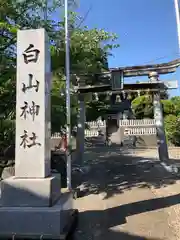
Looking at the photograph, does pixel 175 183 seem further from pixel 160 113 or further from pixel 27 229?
pixel 27 229

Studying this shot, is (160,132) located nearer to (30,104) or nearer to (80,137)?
(80,137)

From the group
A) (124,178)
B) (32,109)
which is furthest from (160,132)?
(32,109)

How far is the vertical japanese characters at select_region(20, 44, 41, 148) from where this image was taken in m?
4.63

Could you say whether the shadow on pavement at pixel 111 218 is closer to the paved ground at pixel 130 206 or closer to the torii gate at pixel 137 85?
the paved ground at pixel 130 206

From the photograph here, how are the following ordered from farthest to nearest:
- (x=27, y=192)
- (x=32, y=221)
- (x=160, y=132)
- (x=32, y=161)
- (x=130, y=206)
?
(x=160, y=132)
(x=130, y=206)
(x=32, y=161)
(x=27, y=192)
(x=32, y=221)

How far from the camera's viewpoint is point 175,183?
27.2 feet

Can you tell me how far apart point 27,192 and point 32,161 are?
1.70ft

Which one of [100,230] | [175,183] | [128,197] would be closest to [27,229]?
[100,230]

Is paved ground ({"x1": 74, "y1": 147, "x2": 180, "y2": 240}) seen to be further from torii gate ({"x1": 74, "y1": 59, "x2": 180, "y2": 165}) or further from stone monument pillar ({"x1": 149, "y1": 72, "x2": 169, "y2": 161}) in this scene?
torii gate ({"x1": 74, "y1": 59, "x2": 180, "y2": 165})

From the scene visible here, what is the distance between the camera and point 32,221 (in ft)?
13.8

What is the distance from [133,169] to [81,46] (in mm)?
5445

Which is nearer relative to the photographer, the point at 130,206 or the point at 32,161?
the point at 32,161

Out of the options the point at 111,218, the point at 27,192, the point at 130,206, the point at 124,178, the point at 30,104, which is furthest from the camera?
the point at 124,178

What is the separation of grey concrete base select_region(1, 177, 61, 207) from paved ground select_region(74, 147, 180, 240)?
937mm
